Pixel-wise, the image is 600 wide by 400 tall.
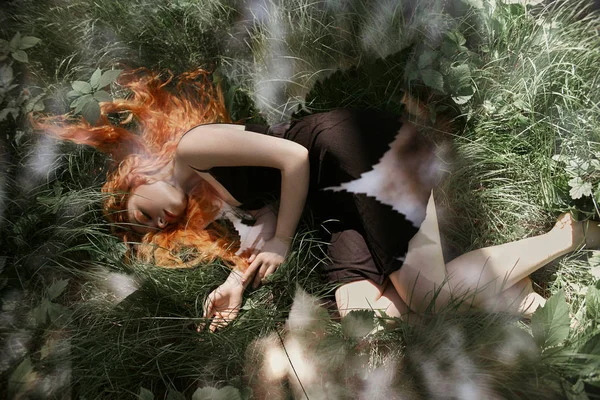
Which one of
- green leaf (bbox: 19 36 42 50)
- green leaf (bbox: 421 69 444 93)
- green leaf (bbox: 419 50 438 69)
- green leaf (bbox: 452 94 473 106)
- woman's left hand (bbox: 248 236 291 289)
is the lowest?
woman's left hand (bbox: 248 236 291 289)

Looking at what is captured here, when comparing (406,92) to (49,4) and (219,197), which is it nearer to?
(219,197)

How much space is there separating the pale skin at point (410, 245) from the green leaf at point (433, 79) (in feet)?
1.11

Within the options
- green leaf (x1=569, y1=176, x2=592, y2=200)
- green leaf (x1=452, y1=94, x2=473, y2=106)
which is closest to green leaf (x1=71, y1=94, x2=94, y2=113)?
green leaf (x1=452, y1=94, x2=473, y2=106)

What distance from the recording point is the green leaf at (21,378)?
1093 millimetres

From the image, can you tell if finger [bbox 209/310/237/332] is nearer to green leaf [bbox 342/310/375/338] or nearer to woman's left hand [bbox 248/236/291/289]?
woman's left hand [bbox 248/236/291/289]

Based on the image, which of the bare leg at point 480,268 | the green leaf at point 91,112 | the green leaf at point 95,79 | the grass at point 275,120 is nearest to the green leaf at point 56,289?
the grass at point 275,120

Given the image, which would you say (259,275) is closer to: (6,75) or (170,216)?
(170,216)

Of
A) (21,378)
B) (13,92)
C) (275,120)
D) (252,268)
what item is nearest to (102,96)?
(13,92)

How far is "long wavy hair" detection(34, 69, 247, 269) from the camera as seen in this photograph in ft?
4.00

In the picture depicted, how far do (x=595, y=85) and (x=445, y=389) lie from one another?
0.84 m

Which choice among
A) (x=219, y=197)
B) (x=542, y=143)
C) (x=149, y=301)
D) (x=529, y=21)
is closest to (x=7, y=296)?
(x=149, y=301)

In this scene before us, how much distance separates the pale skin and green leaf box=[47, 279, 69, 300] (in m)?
0.25

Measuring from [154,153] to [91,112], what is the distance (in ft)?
0.67

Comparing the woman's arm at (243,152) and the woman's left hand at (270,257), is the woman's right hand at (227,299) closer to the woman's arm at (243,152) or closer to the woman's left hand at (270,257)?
the woman's left hand at (270,257)
